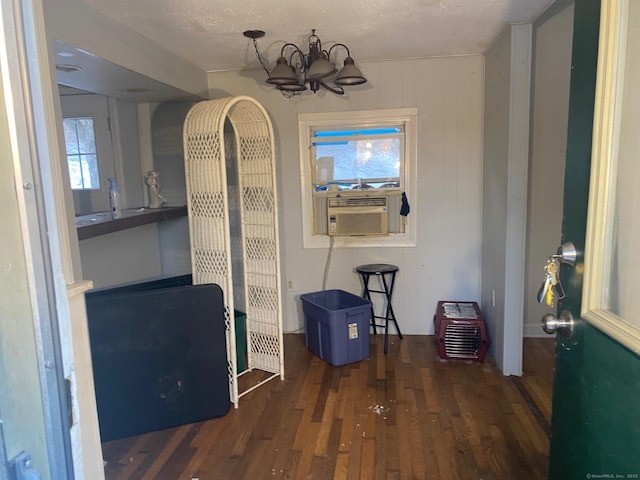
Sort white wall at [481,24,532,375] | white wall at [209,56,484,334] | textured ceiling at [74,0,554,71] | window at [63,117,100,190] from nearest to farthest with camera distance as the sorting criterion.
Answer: textured ceiling at [74,0,554,71]
white wall at [481,24,532,375]
window at [63,117,100,190]
white wall at [209,56,484,334]

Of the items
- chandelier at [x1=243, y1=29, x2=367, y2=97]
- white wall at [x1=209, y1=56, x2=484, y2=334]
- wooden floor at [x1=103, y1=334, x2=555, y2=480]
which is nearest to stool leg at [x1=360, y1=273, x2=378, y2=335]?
white wall at [x1=209, y1=56, x2=484, y2=334]

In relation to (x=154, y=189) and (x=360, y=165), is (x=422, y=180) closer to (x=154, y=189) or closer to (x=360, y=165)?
(x=360, y=165)

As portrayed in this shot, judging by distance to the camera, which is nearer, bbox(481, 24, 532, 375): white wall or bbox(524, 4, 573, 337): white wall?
bbox(481, 24, 532, 375): white wall

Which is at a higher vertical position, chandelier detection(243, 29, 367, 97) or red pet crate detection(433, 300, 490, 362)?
chandelier detection(243, 29, 367, 97)

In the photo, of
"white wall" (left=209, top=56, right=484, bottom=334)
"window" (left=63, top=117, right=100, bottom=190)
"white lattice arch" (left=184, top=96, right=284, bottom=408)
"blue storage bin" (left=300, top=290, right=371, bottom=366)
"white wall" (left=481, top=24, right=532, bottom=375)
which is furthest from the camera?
"white wall" (left=209, top=56, right=484, bottom=334)

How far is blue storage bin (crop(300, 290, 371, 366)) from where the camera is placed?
3152 millimetres

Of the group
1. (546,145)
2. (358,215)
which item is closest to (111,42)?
(358,215)

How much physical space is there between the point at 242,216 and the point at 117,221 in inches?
32.0

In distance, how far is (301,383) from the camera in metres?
3.00

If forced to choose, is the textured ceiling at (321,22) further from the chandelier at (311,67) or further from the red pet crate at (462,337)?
the red pet crate at (462,337)

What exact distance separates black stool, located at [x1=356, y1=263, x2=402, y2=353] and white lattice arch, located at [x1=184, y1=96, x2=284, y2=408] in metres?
0.84

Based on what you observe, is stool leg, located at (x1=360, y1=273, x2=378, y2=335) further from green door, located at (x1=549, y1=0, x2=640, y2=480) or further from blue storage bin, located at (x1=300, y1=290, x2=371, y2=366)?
green door, located at (x1=549, y1=0, x2=640, y2=480)

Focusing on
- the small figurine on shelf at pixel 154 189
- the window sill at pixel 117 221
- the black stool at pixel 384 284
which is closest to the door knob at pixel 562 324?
the window sill at pixel 117 221

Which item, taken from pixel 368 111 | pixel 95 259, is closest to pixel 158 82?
pixel 95 259
